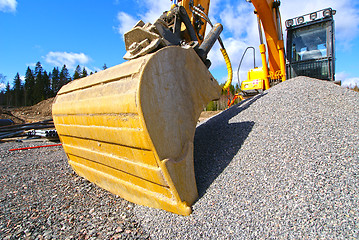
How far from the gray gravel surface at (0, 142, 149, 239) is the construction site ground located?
0.03 feet

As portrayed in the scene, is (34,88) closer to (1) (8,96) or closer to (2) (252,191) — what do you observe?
(1) (8,96)

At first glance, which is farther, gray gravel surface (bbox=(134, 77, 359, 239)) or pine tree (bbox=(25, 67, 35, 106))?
pine tree (bbox=(25, 67, 35, 106))

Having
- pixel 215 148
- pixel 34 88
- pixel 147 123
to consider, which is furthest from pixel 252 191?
pixel 34 88

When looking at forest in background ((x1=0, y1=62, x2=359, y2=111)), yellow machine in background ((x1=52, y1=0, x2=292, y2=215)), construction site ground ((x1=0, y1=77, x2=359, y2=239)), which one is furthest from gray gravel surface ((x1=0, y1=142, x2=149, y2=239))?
forest in background ((x1=0, y1=62, x2=359, y2=111))

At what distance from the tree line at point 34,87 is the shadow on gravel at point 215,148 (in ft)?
120

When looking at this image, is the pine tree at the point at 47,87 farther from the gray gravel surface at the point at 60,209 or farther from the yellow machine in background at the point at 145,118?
the yellow machine in background at the point at 145,118

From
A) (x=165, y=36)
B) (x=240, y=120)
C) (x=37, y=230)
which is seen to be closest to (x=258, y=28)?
(x=240, y=120)

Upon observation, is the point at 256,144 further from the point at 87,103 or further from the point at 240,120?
the point at 87,103

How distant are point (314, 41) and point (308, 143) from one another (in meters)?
5.26

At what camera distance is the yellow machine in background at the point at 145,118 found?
6.02ft

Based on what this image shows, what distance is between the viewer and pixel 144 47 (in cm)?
239

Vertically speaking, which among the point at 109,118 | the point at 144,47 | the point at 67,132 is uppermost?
the point at 144,47

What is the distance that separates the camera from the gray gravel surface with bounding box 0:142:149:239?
198 cm

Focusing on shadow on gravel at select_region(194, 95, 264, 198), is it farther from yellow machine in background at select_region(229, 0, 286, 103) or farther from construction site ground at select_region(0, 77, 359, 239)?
yellow machine in background at select_region(229, 0, 286, 103)
